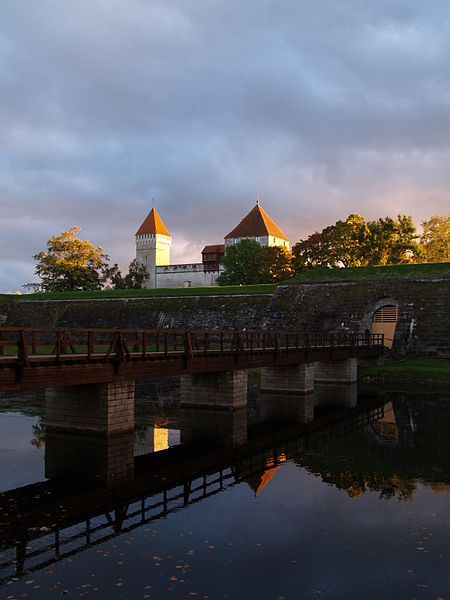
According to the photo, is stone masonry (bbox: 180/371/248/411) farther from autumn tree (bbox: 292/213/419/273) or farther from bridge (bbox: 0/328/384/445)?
autumn tree (bbox: 292/213/419/273)

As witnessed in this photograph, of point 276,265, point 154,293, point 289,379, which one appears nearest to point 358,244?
point 276,265

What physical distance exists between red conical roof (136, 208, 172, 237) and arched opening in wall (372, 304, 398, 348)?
75.3 meters

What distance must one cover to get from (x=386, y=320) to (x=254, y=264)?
31725 millimetres

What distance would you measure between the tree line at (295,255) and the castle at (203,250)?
2276 centimetres

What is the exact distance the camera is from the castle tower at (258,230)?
101812 millimetres

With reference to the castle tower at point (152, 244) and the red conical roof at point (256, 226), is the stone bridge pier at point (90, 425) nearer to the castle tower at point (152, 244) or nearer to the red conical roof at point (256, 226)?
the red conical roof at point (256, 226)

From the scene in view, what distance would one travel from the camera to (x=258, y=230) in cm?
10312

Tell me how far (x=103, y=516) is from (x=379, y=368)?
96.8ft

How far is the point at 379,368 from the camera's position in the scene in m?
38.5

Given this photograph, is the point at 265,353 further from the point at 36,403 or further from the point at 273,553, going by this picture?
the point at 273,553

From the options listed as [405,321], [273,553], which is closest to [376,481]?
[273,553]

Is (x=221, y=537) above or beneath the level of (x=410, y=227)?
beneath

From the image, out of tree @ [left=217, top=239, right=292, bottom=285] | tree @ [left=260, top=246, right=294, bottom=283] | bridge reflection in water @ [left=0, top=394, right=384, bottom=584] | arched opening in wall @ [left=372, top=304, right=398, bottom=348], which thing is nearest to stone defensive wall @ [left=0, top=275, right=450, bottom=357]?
arched opening in wall @ [left=372, top=304, right=398, bottom=348]

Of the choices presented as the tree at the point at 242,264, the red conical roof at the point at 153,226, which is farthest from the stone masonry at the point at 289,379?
the red conical roof at the point at 153,226
